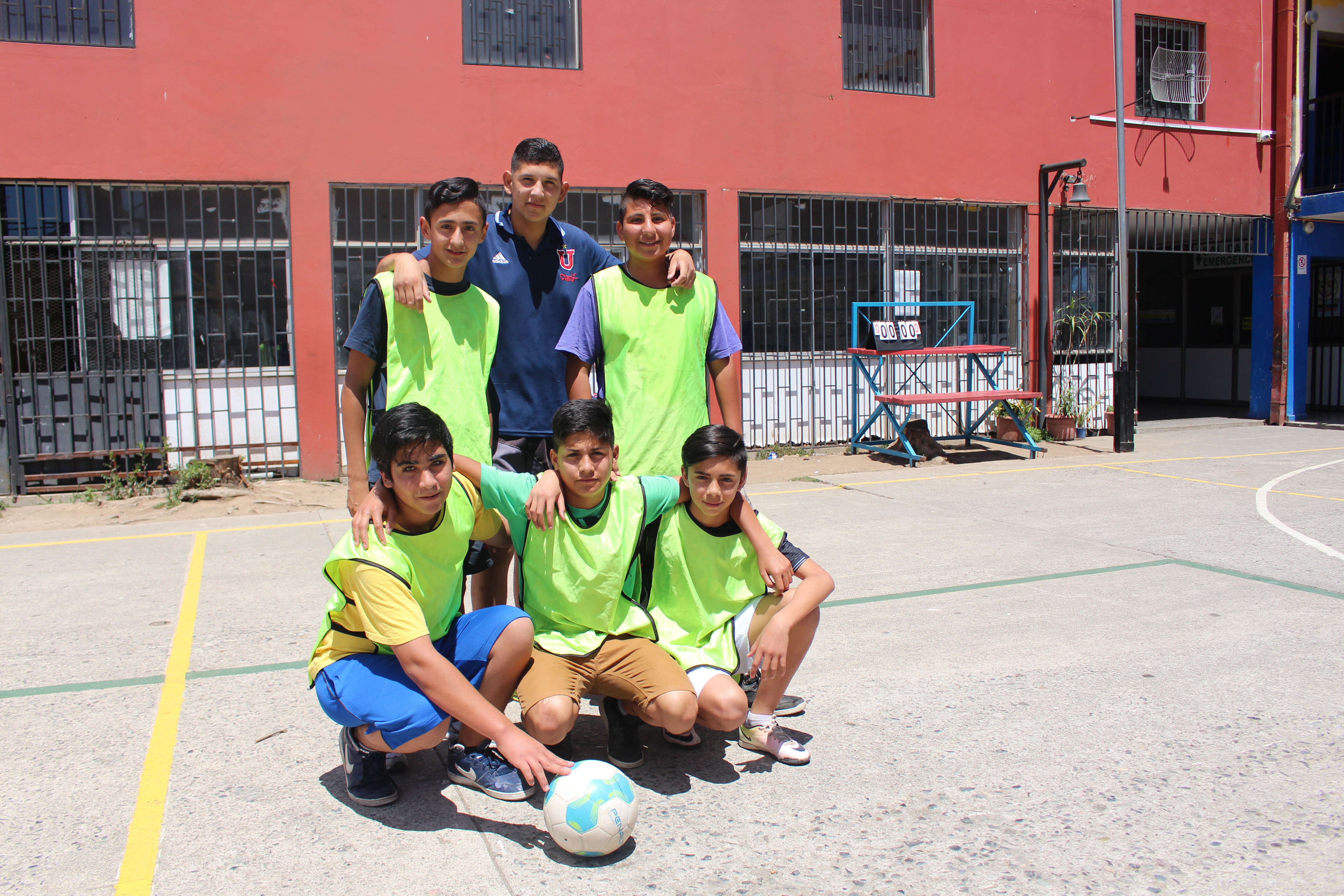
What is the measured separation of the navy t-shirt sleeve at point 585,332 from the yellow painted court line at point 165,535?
454cm

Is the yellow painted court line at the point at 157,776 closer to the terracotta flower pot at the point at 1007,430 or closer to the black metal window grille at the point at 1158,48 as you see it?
the terracotta flower pot at the point at 1007,430

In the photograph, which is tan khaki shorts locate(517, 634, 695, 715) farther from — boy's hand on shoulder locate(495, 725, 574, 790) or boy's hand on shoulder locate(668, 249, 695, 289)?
boy's hand on shoulder locate(668, 249, 695, 289)

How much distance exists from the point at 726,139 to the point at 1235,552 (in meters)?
6.76

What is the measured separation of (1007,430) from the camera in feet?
38.0

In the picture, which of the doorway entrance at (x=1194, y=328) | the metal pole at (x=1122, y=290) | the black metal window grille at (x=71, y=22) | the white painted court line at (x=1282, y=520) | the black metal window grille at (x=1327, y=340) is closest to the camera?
the white painted court line at (x=1282, y=520)

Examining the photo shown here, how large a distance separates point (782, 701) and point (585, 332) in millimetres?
1465

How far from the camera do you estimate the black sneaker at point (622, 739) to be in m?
3.01

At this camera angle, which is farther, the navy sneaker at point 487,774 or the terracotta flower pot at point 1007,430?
the terracotta flower pot at point 1007,430

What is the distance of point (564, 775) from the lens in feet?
8.14

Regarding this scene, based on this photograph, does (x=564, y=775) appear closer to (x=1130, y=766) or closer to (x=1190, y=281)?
(x=1130, y=766)

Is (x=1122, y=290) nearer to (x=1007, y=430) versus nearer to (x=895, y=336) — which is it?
(x=1007, y=430)

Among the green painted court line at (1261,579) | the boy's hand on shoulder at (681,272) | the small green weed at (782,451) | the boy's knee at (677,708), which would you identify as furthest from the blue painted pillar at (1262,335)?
the boy's knee at (677,708)

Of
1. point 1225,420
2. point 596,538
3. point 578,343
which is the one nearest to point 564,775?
point 596,538

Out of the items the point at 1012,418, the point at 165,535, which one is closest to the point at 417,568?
the point at 165,535
